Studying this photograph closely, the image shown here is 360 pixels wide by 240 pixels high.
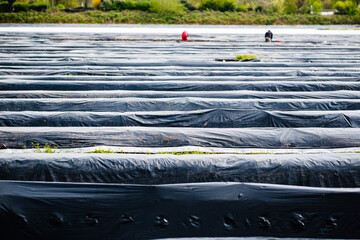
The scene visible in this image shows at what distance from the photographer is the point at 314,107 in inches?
175

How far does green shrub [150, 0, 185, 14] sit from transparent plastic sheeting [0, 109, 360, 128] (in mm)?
29445

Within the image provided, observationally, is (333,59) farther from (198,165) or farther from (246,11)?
(246,11)

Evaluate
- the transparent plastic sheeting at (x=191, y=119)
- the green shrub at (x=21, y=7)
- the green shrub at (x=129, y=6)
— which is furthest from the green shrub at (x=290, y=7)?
the transparent plastic sheeting at (x=191, y=119)

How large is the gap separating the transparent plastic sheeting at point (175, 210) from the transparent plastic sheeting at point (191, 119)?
1.51 m

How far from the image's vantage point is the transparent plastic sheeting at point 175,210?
2406 millimetres

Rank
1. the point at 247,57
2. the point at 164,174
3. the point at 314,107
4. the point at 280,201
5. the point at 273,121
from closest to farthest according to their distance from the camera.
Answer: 1. the point at 280,201
2. the point at 164,174
3. the point at 273,121
4. the point at 314,107
5. the point at 247,57

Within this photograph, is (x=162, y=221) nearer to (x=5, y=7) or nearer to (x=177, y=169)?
(x=177, y=169)

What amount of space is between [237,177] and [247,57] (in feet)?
19.3

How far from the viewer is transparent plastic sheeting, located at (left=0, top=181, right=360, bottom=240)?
241cm

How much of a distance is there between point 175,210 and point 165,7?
105 feet

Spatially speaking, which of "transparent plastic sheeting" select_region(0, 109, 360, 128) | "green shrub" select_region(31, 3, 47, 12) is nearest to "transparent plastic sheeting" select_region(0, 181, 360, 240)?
"transparent plastic sheeting" select_region(0, 109, 360, 128)

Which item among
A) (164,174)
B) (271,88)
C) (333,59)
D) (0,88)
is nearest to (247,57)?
(333,59)

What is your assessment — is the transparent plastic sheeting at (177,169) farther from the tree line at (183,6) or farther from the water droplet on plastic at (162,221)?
the tree line at (183,6)

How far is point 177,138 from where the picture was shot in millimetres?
3416
